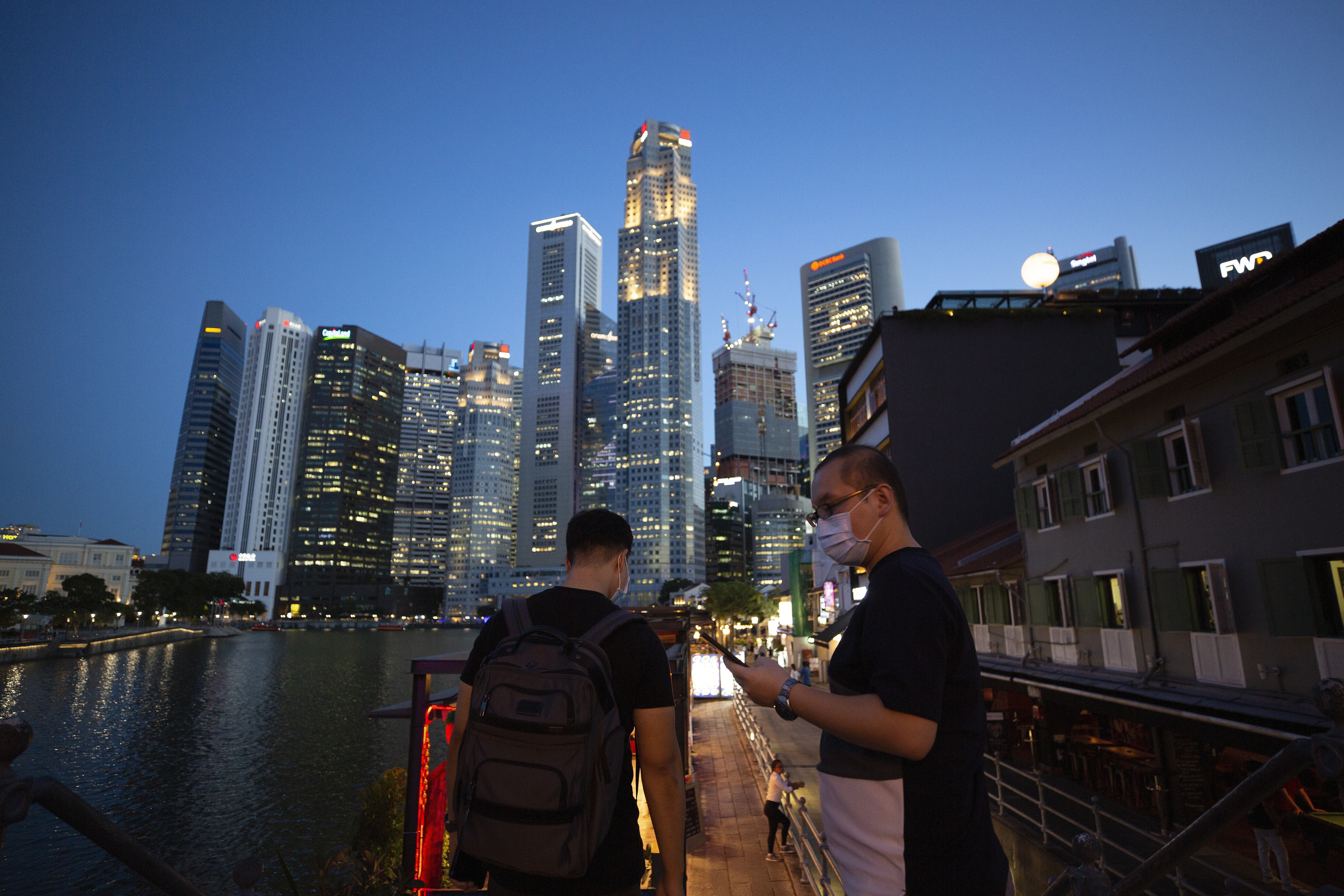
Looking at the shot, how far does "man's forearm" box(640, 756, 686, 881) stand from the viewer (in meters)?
2.44

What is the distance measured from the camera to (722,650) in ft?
8.02

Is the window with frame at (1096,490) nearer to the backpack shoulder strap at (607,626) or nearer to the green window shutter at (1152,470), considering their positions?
the green window shutter at (1152,470)

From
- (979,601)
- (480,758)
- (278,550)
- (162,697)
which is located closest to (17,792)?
Result: (480,758)

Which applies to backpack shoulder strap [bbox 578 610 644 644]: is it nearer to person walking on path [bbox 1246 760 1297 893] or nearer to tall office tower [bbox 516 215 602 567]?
person walking on path [bbox 1246 760 1297 893]

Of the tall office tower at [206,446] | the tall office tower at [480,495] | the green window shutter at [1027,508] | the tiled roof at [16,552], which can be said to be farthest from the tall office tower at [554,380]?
the green window shutter at [1027,508]

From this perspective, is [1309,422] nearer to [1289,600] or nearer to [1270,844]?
[1289,600]

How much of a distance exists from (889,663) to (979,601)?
68.3ft

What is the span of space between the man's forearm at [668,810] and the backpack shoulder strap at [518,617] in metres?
0.71

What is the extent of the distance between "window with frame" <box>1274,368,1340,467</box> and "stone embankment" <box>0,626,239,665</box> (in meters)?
75.2

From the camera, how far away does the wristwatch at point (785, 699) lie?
207 centimetres

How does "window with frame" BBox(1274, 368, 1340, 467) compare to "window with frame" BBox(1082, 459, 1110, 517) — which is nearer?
"window with frame" BBox(1274, 368, 1340, 467)

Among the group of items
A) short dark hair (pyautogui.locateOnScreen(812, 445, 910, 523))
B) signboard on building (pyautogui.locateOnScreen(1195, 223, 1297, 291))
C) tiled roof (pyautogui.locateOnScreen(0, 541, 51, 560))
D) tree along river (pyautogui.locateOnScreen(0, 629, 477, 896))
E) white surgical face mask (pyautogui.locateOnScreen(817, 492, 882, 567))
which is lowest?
tree along river (pyautogui.locateOnScreen(0, 629, 477, 896))

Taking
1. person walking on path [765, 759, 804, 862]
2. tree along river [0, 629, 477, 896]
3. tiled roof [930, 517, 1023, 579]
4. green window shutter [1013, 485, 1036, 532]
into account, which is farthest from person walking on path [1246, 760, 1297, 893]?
tree along river [0, 629, 477, 896]

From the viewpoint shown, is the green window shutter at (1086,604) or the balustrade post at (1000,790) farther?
the green window shutter at (1086,604)
